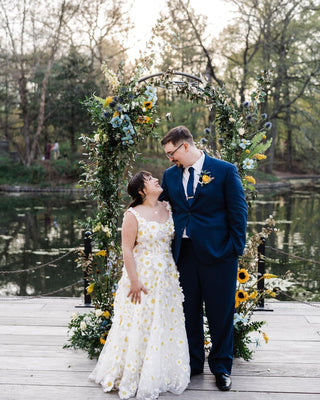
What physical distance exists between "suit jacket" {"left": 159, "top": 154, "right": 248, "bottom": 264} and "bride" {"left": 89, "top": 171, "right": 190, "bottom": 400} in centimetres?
15

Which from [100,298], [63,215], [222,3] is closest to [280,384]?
[100,298]

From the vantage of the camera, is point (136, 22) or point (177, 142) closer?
point (177, 142)

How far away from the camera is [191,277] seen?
3.29 metres

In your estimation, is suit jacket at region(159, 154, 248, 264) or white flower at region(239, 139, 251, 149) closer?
suit jacket at region(159, 154, 248, 264)

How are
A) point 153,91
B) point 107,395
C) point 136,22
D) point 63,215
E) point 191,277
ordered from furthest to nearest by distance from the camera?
point 136,22
point 63,215
point 153,91
point 191,277
point 107,395

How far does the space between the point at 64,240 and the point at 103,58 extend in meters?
16.9

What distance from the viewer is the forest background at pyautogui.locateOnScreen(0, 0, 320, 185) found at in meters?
23.0

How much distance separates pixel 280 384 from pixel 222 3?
21.9 m

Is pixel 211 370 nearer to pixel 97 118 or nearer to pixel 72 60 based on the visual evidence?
pixel 97 118

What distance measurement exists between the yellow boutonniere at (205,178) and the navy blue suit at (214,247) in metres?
0.02

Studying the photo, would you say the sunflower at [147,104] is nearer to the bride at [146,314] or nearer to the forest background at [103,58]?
the bride at [146,314]

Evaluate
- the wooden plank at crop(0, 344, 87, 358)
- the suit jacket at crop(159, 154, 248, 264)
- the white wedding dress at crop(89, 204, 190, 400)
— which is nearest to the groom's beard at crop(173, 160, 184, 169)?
the suit jacket at crop(159, 154, 248, 264)

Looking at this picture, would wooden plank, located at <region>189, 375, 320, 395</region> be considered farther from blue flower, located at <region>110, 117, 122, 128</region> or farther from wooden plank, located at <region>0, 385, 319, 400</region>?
blue flower, located at <region>110, 117, 122, 128</region>

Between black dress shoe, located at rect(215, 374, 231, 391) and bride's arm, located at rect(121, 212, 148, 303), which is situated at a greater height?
bride's arm, located at rect(121, 212, 148, 303)
